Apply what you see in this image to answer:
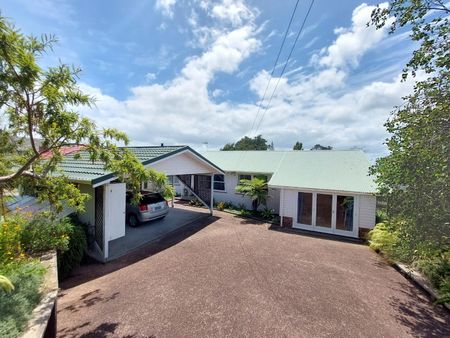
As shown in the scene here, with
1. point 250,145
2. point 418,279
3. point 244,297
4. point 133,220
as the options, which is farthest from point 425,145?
point 250,145

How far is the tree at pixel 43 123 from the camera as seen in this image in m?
2.73

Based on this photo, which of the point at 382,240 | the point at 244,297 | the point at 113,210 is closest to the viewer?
the point at 244,297

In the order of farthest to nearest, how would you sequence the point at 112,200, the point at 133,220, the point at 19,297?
the point at 133,220 < the point at 112,200 < the point at 19,297

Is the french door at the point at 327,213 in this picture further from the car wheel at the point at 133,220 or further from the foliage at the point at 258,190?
the car wheel at the point at 133,220

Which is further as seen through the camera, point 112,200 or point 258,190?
point 258,190

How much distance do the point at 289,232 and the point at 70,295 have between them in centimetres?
907

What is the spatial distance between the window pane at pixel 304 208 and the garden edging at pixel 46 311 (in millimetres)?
10530

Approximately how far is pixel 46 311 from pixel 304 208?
11.0 m

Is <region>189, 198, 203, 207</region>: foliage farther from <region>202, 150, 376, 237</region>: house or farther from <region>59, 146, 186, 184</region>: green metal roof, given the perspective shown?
<region>59, 146, 186, 184</region>: green metal roof

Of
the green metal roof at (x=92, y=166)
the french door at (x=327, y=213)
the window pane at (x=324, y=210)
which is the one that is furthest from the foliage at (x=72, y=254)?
the window pane at (x=324, y=210)

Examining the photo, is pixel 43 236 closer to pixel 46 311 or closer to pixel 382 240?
pixel 46 311

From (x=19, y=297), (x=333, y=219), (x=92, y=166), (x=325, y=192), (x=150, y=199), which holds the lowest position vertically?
(x=333, y=219)

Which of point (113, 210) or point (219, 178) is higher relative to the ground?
point (219, 178)

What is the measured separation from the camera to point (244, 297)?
17.2ft
